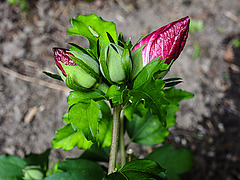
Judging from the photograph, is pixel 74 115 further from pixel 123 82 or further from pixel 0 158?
pixel 0 158

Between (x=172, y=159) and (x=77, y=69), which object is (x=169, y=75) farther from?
(x=77, y=69)

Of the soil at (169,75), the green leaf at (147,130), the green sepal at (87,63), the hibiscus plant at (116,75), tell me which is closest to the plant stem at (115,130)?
the hibiscus plant at (116,75)

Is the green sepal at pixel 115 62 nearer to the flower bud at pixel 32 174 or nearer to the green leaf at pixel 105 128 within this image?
the green leaf at pixel 105 128

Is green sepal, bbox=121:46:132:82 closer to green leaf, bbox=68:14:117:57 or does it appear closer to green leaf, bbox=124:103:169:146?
green leaf, bbox=68:14:117:57

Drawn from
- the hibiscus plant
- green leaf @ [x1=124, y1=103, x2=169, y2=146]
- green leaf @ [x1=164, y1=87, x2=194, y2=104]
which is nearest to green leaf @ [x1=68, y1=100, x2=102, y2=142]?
the hibiscus plant

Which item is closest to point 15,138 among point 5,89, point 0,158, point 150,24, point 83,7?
point 5,89
